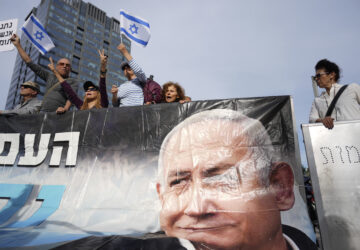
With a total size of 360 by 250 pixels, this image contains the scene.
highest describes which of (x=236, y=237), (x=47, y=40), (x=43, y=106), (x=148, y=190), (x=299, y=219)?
(x=47, y=40)

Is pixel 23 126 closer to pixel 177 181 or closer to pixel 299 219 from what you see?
pixel 177 181

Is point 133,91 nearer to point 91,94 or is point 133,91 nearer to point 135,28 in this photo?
point 91,94

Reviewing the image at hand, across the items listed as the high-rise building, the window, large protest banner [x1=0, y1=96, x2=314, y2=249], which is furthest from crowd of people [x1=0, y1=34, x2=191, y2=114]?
the window

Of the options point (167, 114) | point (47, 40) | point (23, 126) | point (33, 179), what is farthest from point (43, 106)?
point (167, 114)

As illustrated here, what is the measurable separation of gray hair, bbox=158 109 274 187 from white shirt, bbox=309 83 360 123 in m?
0.61

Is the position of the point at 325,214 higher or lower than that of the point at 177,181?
lower

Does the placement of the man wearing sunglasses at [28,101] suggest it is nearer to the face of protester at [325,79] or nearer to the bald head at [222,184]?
the bald head at [222,184]

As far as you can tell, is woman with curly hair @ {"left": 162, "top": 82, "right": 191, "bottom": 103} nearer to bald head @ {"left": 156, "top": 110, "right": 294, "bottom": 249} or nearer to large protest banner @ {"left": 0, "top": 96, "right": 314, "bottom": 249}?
large protest banner @ {"left": 0, "top": 96, "right": 314, "bottom": 249}

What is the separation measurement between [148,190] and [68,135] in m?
1.57

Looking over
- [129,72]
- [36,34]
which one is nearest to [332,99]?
[129,72]

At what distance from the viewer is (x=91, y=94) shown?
12.0 feet

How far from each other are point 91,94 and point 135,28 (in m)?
1.59

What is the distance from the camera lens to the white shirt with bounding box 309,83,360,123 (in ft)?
7.46

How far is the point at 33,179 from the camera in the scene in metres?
2.99
